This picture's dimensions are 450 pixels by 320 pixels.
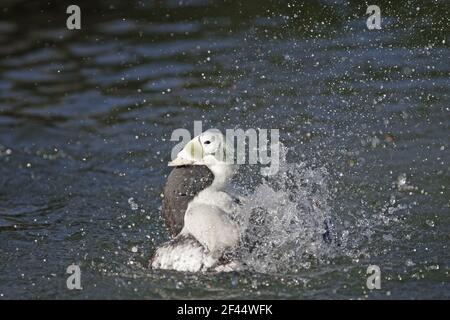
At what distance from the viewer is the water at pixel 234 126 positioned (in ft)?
18.0

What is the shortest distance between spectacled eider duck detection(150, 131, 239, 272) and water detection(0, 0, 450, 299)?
10 centimetres

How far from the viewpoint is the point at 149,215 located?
6.70 m

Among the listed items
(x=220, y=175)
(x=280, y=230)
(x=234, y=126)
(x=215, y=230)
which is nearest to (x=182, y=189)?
(x=220, y=175)

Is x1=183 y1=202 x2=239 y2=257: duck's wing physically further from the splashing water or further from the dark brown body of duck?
the dark brown body of duck

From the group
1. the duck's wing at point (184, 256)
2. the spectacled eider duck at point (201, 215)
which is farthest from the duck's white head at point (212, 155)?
the duck's wing at point (184, 256)

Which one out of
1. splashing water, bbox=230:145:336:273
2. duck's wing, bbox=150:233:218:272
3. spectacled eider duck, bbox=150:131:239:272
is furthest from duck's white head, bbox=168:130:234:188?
duck's wing, bbox=150:233:218:272

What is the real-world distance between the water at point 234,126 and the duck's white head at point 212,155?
0.25m

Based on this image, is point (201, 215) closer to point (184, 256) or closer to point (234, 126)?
point (184, 256)

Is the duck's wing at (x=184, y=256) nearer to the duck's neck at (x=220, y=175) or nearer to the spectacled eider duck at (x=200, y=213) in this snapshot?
the spectacled eider duck at (x=200, y=213)

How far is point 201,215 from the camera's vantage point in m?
5.33

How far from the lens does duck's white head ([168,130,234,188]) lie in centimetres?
550

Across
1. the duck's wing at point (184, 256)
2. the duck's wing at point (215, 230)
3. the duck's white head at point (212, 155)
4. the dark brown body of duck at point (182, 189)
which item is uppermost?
the duck's white head at point (212, 155)

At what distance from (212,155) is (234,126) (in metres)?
2.38
